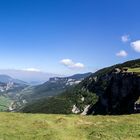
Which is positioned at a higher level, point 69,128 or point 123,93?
point 69,128

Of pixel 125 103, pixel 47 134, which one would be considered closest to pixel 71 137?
pixel 47 134

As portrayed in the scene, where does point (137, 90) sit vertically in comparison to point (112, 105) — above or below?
above

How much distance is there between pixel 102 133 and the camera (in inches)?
1258

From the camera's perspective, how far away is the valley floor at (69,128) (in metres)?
30.7

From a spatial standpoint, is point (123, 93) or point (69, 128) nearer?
point (69, 128)

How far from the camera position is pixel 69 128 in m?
34.7

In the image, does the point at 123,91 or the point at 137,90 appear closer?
the point at 137,90

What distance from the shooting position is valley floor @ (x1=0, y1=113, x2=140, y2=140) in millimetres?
30689

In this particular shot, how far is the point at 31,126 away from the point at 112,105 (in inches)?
6128

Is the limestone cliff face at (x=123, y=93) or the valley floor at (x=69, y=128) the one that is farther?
the limestone cliff face at (x=123, y=93)

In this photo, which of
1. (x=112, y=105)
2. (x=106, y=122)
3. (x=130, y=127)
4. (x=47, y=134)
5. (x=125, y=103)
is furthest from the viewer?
(x=112, y=105)

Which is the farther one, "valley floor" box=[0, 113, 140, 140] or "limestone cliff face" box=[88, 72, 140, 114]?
"limestone cliff face" box=[88, 72, 140, 114]

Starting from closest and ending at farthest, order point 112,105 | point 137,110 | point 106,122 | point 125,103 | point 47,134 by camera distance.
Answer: point 47,134 → point 106,122 → point 137,110 → point 125,103 → point 112,105

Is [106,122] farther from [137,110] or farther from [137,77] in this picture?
[137,77]
